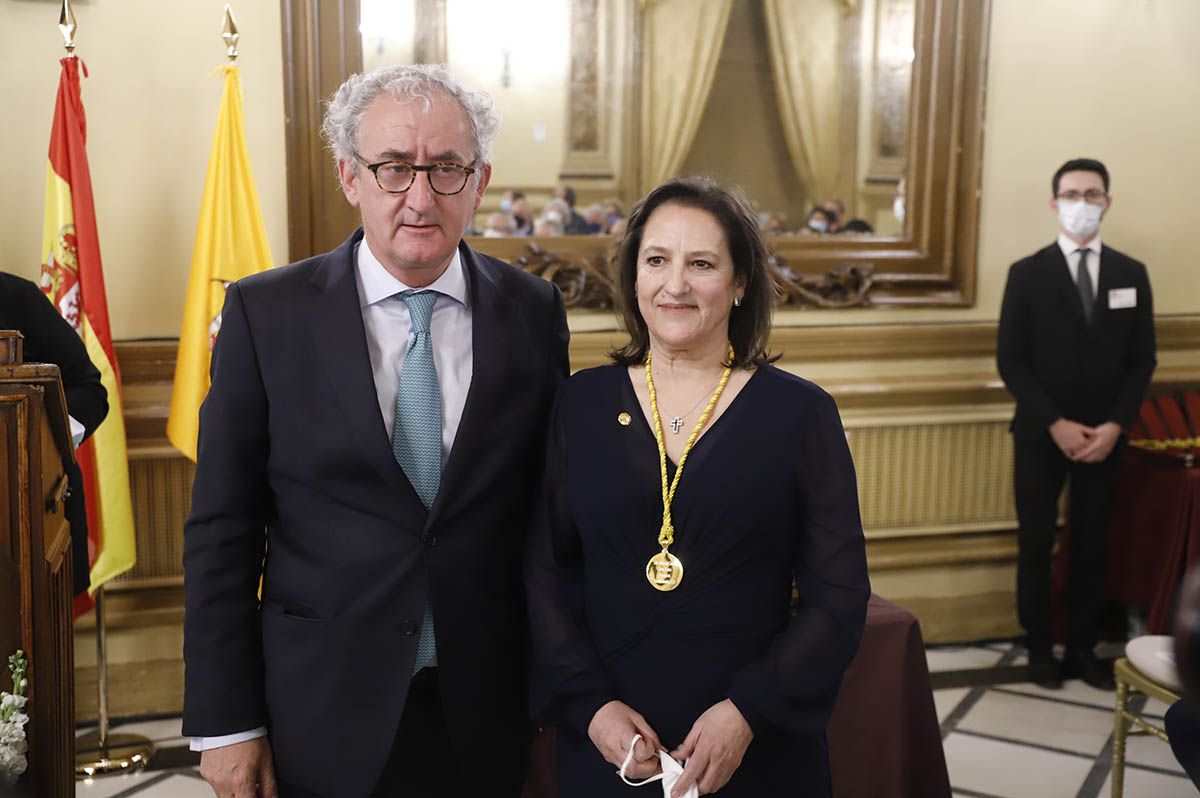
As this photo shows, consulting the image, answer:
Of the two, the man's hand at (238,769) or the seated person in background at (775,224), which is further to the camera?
the seated person in background at (775,224)

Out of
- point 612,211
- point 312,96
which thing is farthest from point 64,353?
point 612,211

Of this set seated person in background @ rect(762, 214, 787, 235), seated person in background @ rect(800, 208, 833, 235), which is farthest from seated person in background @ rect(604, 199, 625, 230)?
seated person in background @ rect(800, 208, 833, 235)

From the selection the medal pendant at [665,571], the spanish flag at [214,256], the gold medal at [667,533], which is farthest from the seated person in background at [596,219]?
the medal pendant at [665,571]

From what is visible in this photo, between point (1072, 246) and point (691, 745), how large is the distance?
3.47 m

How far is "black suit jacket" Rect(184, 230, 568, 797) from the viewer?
5.74 ft

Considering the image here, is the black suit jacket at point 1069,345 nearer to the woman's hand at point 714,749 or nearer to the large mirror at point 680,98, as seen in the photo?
the large mirror at point 680,98

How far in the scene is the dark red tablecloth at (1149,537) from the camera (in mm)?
4352

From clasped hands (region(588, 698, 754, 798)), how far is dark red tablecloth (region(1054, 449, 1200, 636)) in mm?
3149

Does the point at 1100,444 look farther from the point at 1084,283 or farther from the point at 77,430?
the point at 77,430

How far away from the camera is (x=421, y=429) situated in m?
1.79

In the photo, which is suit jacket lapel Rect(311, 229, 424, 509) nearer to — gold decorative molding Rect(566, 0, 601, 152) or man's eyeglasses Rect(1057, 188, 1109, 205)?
gold decorative molding Rect(566, 0, 601, 152)

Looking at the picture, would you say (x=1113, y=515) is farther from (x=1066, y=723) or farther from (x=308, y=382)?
(x=308, y=382)

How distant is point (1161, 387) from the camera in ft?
16.7

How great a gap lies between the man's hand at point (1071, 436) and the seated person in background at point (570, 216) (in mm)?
1975
